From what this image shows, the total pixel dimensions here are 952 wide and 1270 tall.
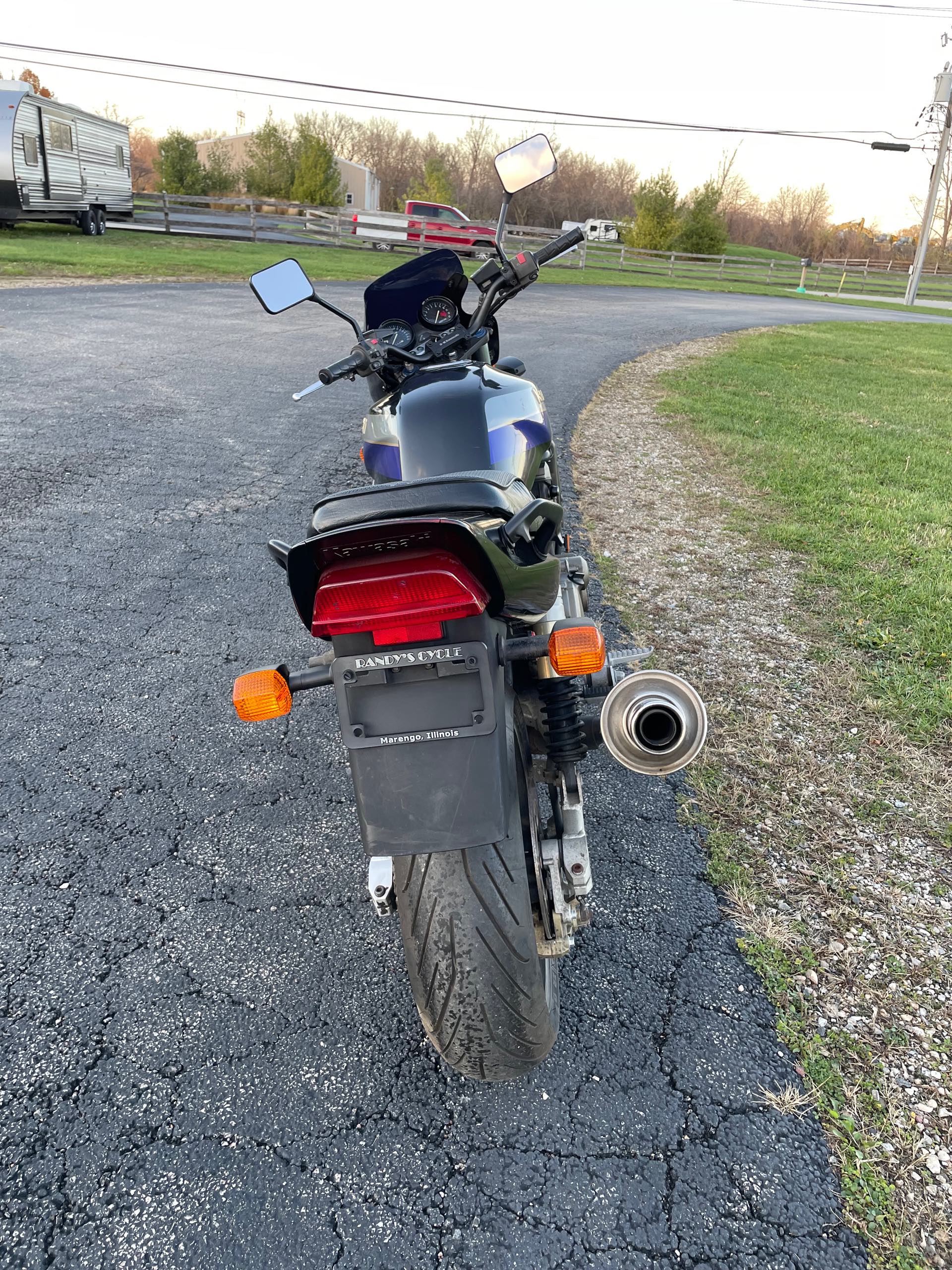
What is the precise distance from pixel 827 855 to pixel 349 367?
2362 millimetres

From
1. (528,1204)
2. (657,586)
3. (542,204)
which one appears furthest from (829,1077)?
(542,204)

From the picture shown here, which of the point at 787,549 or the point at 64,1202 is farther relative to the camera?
the point at 787,549

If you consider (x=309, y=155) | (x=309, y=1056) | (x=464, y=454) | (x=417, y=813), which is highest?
(x=309, y=155)

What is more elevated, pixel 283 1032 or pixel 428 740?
pixel 428 740

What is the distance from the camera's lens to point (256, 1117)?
1.73 metres

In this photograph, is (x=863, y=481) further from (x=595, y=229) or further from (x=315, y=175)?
(x=315, y=175)

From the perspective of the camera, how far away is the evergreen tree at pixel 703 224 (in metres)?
37.2

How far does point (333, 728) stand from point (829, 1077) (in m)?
1.99

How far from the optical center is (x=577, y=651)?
1548 millimetres

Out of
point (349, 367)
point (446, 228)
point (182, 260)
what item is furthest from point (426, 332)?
point (446, 228)

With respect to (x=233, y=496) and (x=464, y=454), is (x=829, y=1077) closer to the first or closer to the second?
(x=464, y=454)

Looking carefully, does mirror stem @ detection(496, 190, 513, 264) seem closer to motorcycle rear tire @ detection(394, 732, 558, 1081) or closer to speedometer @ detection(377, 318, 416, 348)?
speedometer @ detection(377, 318, 416, 348)

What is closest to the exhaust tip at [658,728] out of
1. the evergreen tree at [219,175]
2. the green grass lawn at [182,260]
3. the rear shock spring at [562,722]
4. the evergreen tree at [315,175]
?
the rear shock spring at [562,722]

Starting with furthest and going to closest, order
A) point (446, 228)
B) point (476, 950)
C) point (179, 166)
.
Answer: point (179, 166) < point (446, 228) < point (476, 950)
